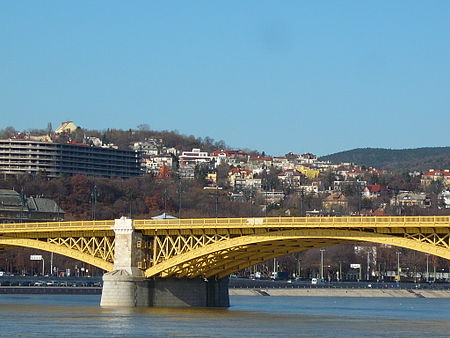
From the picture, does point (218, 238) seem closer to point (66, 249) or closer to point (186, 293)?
point (186, 293)

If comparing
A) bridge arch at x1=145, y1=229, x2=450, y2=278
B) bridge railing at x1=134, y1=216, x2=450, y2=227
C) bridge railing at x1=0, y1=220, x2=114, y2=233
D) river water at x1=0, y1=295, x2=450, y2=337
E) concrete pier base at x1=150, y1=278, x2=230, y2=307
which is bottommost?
river water at x1=0, y1=295, x2=450, y2=337

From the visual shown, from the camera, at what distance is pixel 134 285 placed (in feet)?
352

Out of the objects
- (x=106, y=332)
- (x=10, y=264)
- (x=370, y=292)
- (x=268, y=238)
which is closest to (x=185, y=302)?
(x=268, y=238)

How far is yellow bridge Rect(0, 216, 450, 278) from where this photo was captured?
302 feet

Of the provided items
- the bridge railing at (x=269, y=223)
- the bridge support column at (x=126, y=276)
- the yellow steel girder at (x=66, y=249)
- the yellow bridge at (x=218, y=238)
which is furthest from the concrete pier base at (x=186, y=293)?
the bridge railing at (x=269, y=223)

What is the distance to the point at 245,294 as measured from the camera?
171750mm

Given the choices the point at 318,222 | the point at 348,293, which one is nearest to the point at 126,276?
the point at 318,222

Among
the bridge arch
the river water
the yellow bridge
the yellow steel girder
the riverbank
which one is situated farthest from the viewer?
the riverbank

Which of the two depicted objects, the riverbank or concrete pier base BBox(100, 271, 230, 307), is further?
the riverbank

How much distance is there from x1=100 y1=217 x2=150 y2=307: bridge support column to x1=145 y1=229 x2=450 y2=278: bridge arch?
1.24 metres

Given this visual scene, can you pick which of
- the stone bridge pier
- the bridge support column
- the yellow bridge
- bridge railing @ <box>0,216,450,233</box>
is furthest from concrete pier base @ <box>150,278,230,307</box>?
bridge railing @ <box>0,216,450,233</box>

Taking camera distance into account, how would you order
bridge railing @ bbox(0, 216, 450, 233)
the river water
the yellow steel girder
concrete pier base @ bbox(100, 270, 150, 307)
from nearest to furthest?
the river water, bridge railing @ bbox(0, 216, 450, 233), concrete pier base @ bbox(100, 270, 150, 307), the yellow steel girder

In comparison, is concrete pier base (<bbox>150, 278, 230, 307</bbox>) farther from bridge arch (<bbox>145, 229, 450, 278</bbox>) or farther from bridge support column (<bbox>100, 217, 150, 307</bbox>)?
bridge support column (<bbox>100, 217, 150, 307</bbox>)

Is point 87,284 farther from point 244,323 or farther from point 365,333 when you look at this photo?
point 365,333
